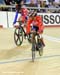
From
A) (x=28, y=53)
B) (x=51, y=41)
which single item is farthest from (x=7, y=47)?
(x=51, y=41)

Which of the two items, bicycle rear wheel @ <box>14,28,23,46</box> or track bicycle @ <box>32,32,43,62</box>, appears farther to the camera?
bicycle rear wheel @ <box>14,28,23,46</box>

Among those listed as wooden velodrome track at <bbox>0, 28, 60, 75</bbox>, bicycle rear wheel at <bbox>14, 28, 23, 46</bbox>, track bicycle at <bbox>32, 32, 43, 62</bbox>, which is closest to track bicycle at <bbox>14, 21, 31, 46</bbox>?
bicycle rear wheel at <bbox>14, 28, 23, 46</bbox>

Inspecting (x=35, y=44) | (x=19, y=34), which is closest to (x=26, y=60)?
(x=35, y=44)

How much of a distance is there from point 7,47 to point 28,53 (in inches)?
58.9

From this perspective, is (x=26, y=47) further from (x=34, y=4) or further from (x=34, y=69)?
(x=34, y=4)

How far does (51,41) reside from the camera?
14.0 metres

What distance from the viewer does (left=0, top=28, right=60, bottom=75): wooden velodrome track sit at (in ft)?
27.5

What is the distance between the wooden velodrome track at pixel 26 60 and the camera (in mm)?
8385

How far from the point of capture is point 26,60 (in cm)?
975

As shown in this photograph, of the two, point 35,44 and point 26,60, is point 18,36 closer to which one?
point 26,60

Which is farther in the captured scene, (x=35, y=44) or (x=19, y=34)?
(x=19, y=34)

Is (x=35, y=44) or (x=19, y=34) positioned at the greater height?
(x=35, y=44)

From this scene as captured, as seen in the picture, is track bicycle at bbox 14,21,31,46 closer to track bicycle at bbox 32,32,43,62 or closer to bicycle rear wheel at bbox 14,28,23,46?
bicycle rear wheel at bbox 14,28,23,46

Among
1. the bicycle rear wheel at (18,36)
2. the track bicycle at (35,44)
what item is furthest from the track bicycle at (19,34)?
the track bicycle at (35,44)
